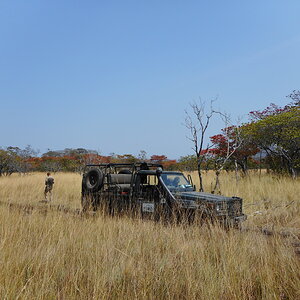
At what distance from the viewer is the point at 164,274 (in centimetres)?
335

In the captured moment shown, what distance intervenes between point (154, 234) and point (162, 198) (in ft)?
6.87

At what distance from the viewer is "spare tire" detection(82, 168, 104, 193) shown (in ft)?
27.6

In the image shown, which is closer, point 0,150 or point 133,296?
point 133,296

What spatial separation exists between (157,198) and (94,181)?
7.24 feet

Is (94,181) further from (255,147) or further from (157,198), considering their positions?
(255,147)

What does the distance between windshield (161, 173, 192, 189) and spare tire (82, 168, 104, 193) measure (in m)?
1.98

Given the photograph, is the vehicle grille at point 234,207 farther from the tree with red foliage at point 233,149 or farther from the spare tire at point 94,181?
the tree with red foliage at point 233,149

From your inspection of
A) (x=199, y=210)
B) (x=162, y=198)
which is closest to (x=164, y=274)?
(x=199, y=210)

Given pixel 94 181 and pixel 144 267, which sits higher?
pixel 94 181

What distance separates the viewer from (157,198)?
748 cm

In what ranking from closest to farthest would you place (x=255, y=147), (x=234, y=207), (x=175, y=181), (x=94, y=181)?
(x=234, y=207) < (x=175, y=181) < (x=94, y=181) < (x=255, y=147)

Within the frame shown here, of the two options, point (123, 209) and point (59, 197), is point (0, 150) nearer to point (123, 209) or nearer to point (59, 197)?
point (59, 197)

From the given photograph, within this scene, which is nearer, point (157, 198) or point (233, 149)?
→ point (157, 198)

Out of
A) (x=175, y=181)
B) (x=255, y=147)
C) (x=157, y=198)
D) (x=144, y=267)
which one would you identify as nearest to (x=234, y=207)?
(x=175, y=181)
